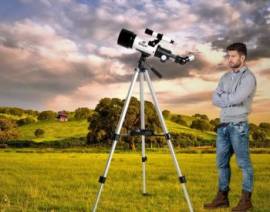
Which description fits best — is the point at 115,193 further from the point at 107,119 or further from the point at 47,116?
the point at 47,116

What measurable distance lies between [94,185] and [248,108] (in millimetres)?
7869

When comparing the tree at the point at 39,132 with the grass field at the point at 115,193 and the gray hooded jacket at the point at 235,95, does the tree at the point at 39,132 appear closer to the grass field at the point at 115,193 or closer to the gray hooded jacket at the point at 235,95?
the grass field at the point at 115,193

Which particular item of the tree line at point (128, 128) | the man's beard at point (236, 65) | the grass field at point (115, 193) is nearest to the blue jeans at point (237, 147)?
the man's beard at point (236, 65)

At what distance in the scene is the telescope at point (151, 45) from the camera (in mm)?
10289

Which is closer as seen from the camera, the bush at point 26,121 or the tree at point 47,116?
the bush at point 26,121

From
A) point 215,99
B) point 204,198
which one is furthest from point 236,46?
point 204,198

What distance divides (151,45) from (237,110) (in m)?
2.10

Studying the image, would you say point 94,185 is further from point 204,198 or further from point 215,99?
point 215,99

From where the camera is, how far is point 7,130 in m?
65.9

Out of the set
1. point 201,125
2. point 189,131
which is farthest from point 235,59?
point 201,125

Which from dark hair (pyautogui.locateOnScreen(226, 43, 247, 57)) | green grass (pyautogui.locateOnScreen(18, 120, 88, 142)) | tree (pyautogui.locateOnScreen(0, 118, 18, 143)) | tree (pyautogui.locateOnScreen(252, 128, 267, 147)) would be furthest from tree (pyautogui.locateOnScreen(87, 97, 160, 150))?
dark hair (pyautogui.locateOnScreen(226, 43, 247, 57))

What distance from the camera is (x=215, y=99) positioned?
34.0 ft

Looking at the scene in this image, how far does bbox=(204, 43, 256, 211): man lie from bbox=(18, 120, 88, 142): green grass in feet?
174

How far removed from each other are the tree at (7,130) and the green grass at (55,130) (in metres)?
1.28
